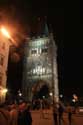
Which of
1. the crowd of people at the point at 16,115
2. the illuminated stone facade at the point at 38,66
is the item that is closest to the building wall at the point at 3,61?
the illuminated stone facade at the point at 38,66

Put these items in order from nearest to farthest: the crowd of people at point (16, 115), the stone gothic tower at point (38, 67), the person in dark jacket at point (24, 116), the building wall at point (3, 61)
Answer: the crowd of people at point (16, 115) → the person in dark jacket at point (24, 116) → the building wall at point (3, 61) → the stone gothic tower at point (38, 67)

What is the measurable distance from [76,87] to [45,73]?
1490 cm

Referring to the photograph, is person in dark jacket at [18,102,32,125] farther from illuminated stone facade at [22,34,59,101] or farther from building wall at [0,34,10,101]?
illuminated stone facade at [22,34,59,101]

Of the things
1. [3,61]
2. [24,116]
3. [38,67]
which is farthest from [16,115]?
[38,67]

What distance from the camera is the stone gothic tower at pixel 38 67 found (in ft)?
181

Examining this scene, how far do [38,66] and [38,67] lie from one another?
34 centimetres

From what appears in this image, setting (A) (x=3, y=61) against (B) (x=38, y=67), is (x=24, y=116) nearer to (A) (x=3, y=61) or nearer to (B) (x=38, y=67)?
(A) (x=3, y=61)

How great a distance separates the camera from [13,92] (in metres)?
61.6

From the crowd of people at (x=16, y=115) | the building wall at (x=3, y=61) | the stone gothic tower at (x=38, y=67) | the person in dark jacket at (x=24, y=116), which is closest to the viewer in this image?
the crowd of people at (x=16, y=115)

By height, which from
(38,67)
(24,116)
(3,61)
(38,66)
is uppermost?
(38,66)

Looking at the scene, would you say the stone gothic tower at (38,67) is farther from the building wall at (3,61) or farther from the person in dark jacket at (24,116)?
the person in dark jacket at (24,116)

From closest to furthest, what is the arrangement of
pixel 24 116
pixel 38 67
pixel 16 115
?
pixel 24 116 < pixel 16 115 < pixel 38 67

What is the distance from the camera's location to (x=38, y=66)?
57562mm

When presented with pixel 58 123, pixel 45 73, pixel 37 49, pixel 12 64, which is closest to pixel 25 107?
pixel 58 123
